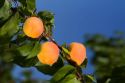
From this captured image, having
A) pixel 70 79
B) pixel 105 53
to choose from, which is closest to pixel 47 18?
pixel 70 79

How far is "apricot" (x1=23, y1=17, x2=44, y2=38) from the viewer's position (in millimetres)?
814

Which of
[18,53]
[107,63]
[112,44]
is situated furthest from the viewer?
[112,44]

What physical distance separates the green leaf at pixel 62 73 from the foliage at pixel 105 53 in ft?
3.33

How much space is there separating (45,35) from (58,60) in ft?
0.22

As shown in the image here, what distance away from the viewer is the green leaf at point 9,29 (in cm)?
81

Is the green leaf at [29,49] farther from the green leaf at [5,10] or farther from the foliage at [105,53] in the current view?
the foliage at [105,53]

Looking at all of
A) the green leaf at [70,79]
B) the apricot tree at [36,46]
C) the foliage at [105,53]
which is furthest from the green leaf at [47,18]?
the foliage at [105,53]

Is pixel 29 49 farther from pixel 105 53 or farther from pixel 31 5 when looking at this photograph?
pixel 105 53

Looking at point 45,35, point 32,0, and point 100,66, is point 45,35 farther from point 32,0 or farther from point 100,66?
point 100,66

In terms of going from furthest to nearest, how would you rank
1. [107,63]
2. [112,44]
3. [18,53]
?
[112,44], [107,63], [18,53]

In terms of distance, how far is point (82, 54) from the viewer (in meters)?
0.86

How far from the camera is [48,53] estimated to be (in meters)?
0.83

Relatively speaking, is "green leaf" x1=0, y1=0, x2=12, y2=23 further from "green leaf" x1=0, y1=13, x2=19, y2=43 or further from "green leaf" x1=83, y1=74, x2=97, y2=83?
"green leaf" x1=83, y1=74, x2=97, y2=83

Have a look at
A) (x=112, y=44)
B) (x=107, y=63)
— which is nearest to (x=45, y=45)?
(x=107, y=63)
